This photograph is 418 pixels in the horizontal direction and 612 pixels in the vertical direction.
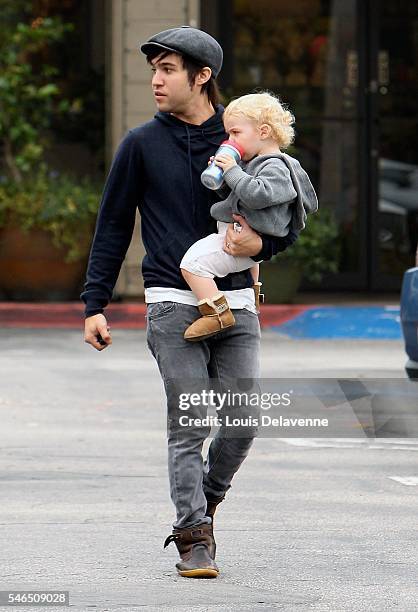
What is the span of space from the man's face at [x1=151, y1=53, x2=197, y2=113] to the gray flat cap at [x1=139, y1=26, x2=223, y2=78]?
2.0 inches

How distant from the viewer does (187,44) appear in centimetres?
594

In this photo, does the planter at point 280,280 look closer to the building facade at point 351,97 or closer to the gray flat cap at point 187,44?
the building facade at point 351,97

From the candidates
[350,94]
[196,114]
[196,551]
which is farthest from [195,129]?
[350,94]

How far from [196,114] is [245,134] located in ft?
0.82

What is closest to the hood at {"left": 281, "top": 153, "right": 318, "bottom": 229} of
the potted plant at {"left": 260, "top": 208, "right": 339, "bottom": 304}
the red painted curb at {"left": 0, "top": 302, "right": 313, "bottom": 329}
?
the red painted curb at {"left": 0, "top": 302, "right": 313, "bottom": 329}

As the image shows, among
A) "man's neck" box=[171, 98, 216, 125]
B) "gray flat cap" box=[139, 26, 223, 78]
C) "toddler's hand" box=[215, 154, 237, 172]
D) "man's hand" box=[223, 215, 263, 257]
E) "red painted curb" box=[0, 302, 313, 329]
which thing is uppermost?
"gray flat cap" box=[139, 26, 223, 78]

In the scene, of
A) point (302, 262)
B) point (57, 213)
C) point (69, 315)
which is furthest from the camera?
point (302, 262)

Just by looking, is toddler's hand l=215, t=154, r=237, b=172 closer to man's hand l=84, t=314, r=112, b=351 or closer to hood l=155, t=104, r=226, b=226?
hood l=155, t=104, r=226, b=226

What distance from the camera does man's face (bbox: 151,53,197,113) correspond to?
595 centimetres

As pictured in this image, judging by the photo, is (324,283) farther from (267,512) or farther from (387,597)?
(387,597)

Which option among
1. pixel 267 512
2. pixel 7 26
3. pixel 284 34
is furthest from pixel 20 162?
pixel 267 512

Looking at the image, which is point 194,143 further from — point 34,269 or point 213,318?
point 34,269

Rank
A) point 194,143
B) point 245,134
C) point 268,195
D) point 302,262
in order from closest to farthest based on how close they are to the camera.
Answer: point 268,195
point 245,134
point 194,143
point 302,262

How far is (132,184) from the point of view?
6.00 meters
